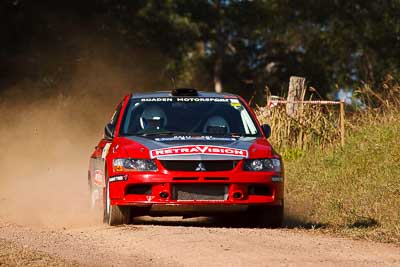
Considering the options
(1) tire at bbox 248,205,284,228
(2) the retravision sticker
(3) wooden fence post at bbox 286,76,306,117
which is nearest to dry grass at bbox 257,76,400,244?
(3) wooden fence post at bbox 286,76,306,117

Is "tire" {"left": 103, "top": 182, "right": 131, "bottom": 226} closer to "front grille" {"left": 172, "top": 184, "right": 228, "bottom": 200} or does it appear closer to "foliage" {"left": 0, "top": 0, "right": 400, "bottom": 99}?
"front grille" {"left": 172, "top": 184, "right": 228, "bottom": 200}

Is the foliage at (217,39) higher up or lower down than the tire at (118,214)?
higher up

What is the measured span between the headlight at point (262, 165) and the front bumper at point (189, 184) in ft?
0.19

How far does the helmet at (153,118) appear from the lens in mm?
13109

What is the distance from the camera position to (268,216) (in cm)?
1256

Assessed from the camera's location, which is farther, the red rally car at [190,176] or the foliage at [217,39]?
the foliage at [217,39]

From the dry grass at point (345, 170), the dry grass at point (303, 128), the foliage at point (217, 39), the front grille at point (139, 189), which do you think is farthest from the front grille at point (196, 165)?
the foliage at point (217, 39)

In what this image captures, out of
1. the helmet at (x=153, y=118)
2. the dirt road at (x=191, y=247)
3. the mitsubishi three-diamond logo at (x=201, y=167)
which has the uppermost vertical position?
the helmet at (x=153, y=118)

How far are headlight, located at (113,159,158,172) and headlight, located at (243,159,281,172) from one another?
0.93m

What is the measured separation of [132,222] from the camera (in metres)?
12.7

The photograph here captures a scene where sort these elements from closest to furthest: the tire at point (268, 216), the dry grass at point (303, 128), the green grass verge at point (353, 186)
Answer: the tire at point (268, 216), the green grass verge at point (353, 186), the dry grass at point (303, 128)

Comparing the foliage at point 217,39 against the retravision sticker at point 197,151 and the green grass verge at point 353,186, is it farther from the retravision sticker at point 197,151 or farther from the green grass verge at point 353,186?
the retravision sticker at point 197,151

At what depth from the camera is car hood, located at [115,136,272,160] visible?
39.5 feet

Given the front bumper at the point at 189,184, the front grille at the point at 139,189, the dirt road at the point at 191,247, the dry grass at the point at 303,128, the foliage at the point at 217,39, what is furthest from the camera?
the foliage at the point at 217,39
